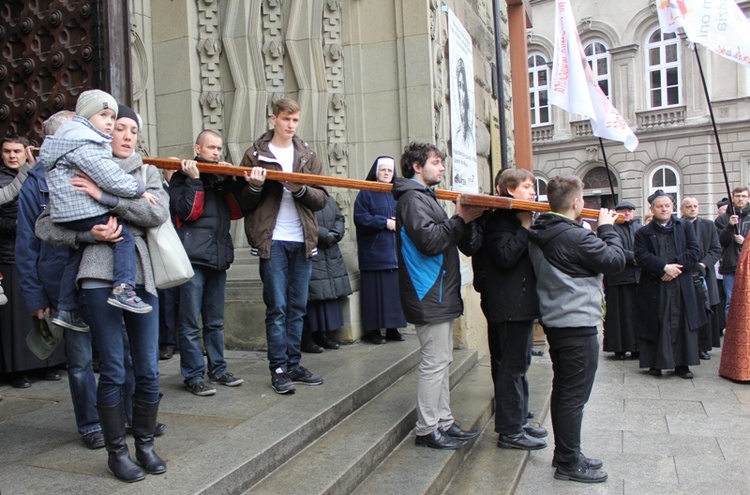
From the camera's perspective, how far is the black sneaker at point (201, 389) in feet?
13.6

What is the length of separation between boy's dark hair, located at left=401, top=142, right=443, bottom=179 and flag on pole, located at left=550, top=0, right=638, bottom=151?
446 cm

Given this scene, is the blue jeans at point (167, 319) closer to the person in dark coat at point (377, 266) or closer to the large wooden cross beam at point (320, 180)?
the person in dark coat at point (377, 266)

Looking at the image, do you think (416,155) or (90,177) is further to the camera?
(416,155)

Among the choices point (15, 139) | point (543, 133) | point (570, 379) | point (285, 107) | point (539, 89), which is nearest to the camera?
point (570, 379)

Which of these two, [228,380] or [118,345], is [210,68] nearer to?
[228,380]

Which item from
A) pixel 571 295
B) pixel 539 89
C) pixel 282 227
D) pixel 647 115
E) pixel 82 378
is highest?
pixel 539 89

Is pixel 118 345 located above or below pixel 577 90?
below

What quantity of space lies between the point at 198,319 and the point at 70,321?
1257 mm

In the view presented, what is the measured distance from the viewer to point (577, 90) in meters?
8.00

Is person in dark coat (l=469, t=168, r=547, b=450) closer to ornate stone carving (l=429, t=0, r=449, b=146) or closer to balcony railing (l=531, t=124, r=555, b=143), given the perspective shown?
ornate stone carving (l=429, t=0, r=449, b=146)

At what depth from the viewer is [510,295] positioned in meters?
4.00

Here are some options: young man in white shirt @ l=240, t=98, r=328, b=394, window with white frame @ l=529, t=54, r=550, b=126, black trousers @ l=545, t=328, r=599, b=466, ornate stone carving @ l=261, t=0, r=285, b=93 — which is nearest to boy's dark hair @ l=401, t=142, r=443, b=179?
young man in white shirt @ l=240, t=98, r=328, b=394

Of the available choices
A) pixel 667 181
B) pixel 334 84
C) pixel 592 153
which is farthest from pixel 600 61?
pixel 334 84

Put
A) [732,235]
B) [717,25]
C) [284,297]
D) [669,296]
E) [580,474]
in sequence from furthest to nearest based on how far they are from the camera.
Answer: [732,235] → [717,25] → [669,296] → [284,297] → [580,474]
